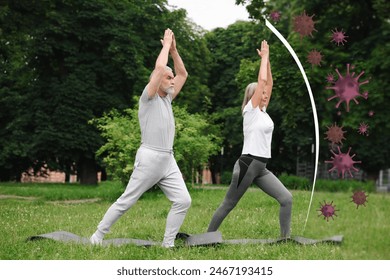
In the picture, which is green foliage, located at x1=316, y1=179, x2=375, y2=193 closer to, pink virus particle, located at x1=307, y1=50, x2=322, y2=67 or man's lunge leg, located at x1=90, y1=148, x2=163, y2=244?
pink virus particle, located at x1=307, y1=50, x2=322, y2=67

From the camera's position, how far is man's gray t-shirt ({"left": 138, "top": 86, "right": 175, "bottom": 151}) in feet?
20.5

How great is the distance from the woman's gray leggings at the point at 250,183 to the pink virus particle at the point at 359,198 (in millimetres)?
1526

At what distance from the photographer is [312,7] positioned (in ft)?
19.0

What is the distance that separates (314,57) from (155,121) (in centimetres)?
179

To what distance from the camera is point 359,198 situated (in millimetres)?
5445

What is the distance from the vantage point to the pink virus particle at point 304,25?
5.58 m

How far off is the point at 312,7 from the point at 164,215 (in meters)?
5.71

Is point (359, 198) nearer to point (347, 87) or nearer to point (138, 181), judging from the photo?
point (347, 87)

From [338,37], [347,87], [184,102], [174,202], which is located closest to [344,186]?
[347,87]

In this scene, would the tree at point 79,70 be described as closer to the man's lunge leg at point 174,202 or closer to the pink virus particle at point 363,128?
the man's lunge leg at point 174,202

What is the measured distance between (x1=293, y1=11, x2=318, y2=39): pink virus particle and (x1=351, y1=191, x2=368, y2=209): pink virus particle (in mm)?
1623

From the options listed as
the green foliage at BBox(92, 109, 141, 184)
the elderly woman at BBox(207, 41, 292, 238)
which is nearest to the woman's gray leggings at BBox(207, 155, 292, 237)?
the elderly woman at BBox(207, 41, 292, 238)
